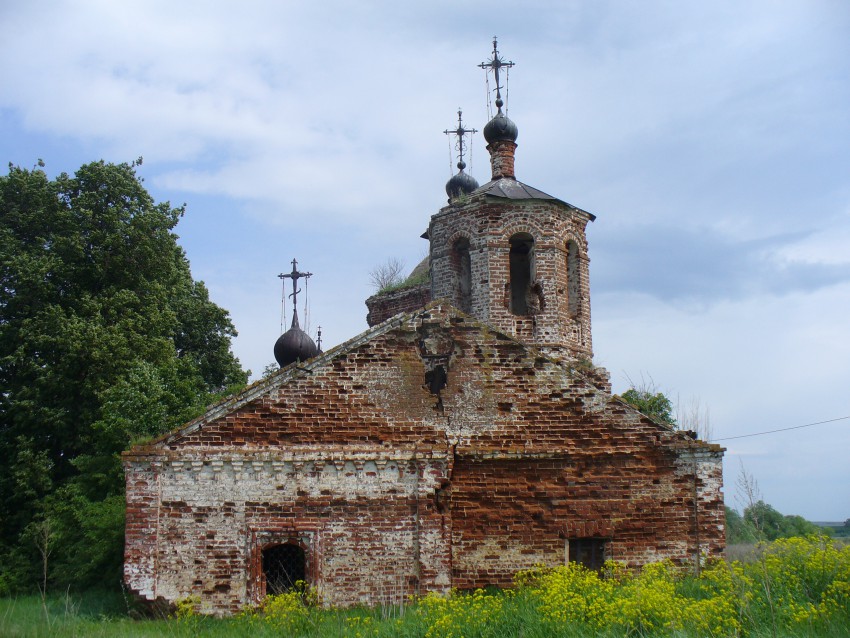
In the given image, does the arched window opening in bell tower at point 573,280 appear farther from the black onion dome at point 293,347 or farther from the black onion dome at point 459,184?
the black onion dome at point 459,184

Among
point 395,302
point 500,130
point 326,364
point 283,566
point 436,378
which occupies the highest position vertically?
point 500,130

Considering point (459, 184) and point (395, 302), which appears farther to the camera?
point (459, 184)

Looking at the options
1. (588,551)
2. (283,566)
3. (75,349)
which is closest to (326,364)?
(283,566)

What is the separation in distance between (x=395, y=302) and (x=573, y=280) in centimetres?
546

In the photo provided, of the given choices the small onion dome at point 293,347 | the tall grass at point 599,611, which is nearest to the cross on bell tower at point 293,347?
the small onion dome at point 293,347

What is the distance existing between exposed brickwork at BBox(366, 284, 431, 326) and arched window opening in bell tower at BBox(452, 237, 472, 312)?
3.06 meters

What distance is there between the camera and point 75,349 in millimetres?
19000

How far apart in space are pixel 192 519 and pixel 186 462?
0.70 metres

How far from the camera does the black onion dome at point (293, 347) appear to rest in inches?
784

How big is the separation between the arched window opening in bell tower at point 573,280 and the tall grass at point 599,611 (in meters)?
5.46

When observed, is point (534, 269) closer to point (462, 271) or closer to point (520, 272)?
point (520, 272)

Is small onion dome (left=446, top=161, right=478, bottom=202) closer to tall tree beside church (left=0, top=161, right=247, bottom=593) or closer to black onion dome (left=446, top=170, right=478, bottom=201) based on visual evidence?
black onion dome (left=446, top=170, right=478, bottom=201)

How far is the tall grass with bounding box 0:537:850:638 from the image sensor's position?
24.3 feet

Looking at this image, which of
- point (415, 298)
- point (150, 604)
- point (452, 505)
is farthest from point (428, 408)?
point (415, 298)
